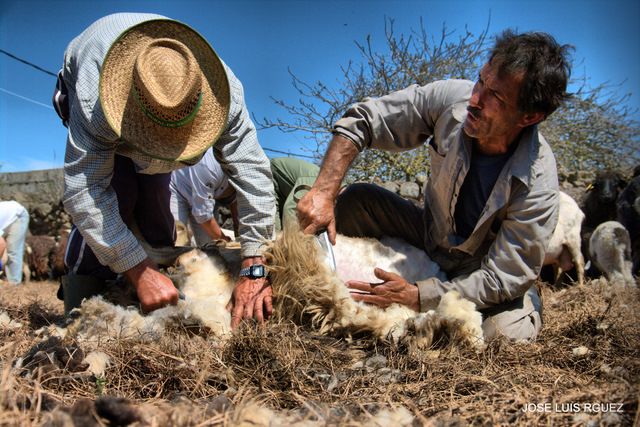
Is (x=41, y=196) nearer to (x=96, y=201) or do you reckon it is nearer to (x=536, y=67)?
(x=96, y=201)

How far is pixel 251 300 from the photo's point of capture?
2543 mm

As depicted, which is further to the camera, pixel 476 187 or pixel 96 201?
pixel 476 187

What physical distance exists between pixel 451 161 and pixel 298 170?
2365 mm

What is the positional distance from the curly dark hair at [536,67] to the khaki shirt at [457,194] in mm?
233

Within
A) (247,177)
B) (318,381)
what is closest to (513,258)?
(318,381)

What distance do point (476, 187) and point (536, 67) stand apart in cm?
76

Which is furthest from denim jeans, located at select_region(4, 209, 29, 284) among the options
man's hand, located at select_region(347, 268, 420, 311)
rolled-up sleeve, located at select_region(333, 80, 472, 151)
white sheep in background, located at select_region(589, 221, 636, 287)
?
white sheep in background, located at select_region(589, 221, 636, 287)

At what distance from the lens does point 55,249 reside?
8.96m

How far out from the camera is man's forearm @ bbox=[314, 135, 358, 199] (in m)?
2.90

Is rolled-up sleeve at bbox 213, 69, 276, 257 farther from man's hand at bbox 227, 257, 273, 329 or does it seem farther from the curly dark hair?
the curly dark hair

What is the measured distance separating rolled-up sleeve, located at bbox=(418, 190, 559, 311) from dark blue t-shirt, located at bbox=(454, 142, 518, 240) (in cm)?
22

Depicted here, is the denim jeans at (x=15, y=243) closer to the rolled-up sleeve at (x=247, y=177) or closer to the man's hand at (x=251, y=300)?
the rolled-up sleeve at (x=247, y=177)

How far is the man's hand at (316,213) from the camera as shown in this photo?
108 inches

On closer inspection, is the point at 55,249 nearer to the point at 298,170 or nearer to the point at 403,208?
the point at 298,170
